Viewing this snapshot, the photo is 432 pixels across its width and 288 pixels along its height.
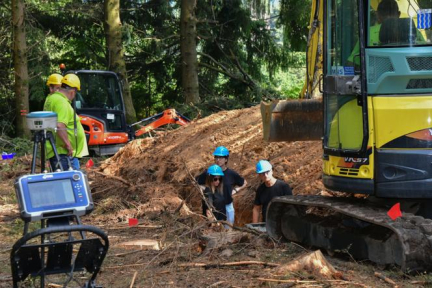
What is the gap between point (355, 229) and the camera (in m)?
8.48

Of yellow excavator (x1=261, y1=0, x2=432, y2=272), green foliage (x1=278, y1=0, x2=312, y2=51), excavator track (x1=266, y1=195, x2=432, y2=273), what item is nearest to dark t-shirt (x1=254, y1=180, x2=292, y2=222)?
excavator track (x1=266, y1=195, x2=432, y2=273)

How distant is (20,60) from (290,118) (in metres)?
14.7

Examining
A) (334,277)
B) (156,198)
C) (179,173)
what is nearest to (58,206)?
(334,277)

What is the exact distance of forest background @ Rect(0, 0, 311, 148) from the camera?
23859 mm

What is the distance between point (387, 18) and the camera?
7582 mm

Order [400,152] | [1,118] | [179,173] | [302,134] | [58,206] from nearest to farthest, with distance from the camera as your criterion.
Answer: [58,206], [400,152], [302,134], [179,173], [1,118]

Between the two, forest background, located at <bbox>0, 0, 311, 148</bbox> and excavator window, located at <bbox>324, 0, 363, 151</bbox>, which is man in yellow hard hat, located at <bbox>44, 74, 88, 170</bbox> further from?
forest background, located at <bbox>0, 0, 311, 148</bbox>

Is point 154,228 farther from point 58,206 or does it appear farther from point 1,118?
point 1,118

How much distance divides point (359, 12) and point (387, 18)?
10.6 inches

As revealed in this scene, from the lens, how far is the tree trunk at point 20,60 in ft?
74.6

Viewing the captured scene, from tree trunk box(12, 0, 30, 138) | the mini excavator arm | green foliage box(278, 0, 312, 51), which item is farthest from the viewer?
green foliage box(278, 0, 312, 51)

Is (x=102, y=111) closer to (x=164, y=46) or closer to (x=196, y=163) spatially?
(x=164, y=46)

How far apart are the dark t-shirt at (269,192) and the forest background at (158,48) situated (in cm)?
1257

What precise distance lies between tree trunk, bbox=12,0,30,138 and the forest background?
29 mm
